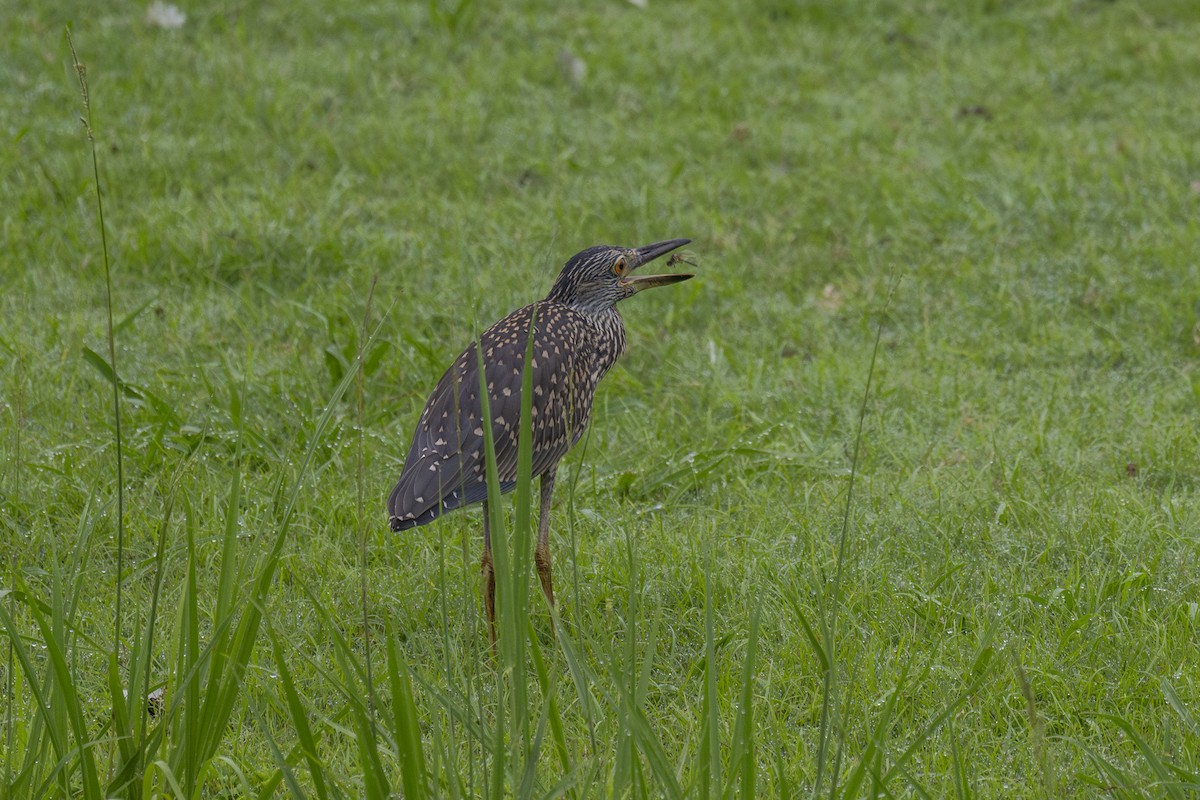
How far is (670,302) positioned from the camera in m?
6.61

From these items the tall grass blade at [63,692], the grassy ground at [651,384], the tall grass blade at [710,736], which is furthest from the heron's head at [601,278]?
the tall grass blade at [63,692]

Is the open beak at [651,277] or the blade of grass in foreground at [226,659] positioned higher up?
the open beak at [651,277]

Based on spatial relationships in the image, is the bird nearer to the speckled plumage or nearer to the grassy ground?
the speckled plumage

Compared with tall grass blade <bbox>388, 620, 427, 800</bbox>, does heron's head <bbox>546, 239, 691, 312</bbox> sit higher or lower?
higher

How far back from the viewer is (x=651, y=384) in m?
5.99

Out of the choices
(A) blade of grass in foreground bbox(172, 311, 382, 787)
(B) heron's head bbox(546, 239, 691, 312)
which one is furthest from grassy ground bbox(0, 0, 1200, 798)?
(B) heron's head bbox(546, 239, 691, 312)

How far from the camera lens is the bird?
3.99 meters

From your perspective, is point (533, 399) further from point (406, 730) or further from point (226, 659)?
point (406, 730)

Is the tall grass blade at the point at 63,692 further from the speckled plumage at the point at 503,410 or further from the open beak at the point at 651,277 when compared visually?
the open beak at the point at 651,277

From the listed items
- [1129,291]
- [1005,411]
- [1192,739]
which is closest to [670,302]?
[1005,411]

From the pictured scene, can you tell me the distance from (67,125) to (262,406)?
330cm

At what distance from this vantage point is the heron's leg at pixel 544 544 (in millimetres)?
4195

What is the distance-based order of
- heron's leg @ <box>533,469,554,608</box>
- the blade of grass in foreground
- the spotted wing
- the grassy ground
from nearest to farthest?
the blade of grass in foreground
the grassy ground
the spotted wing
heron's leg @ <box>533,469,554,608</box>

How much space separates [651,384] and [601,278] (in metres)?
1.29
